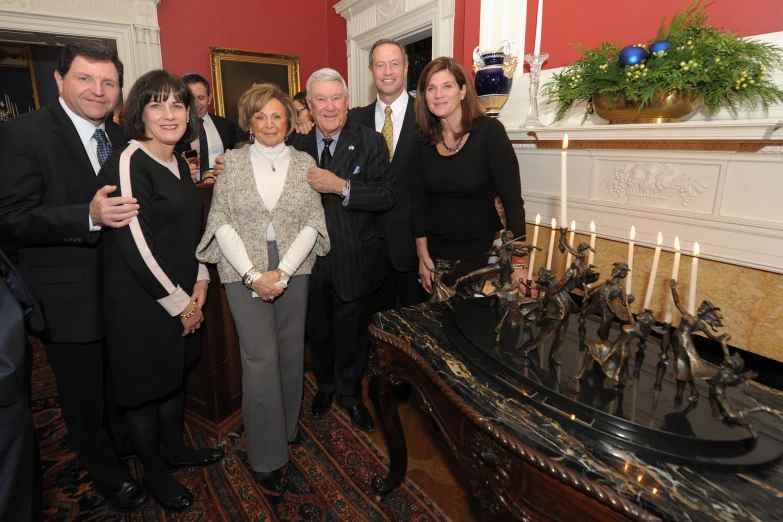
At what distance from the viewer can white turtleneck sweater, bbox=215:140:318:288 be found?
178 centimetres

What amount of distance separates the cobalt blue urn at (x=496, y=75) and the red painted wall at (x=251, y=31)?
389 centimetres

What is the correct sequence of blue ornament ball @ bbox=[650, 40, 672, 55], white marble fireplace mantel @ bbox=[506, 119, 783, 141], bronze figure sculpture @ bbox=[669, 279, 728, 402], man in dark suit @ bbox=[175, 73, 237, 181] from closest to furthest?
1. bronze figure sculpture @ bbox=[669, 279, 728, 402]
2. white marble fireplace mantel @ bbox=[506, 119, 783, 141]
3. blue ornament ball @ bbox=[650, 40, 672, 55]
4. man in dark suit @ bbox=[175, 73, 237, 181]

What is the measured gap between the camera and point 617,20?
2398 millimetres

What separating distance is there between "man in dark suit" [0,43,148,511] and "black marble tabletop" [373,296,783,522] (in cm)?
132

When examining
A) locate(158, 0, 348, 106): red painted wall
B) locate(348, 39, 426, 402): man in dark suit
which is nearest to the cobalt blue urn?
locate(348, 39, 426, 402): man in dark suit

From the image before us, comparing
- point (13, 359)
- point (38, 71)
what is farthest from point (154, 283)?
point (38, 71)

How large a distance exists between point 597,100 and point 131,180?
2.08 metres

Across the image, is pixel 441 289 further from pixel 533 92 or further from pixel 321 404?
pixel 533 92

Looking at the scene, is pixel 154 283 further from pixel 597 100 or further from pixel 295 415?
pixel 597 100

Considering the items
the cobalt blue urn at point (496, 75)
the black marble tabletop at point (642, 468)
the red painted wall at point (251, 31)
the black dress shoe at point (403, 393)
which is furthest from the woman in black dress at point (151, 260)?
the red painted wall at point (251, 31)

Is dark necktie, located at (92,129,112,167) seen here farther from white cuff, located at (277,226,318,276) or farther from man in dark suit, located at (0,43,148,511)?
white cuff, located at (277,226,318,276)

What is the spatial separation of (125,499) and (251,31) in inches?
224

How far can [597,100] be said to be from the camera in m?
2.11

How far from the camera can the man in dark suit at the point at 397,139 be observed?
2.31m
